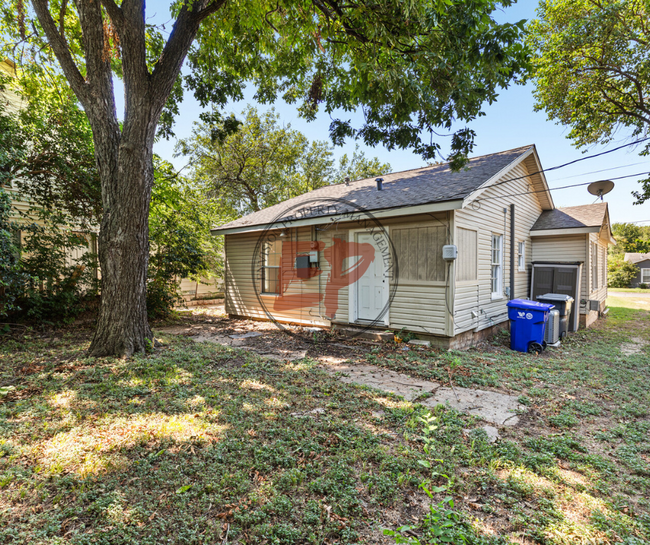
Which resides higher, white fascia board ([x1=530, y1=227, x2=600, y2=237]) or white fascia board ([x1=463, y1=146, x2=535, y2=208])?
white fascia board ([x1=463, y1=146, x2=535, y2=208])

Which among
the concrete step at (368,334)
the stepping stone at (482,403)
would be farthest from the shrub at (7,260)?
the stepping stone at (482,403)

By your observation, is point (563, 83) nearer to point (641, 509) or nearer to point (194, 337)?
point (641, 509)

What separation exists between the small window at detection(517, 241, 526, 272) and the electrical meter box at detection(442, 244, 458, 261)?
4.58m

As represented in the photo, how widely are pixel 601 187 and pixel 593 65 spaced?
4.76 meters

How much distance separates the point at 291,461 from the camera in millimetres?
2586

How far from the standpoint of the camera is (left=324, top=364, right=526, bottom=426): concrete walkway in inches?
148

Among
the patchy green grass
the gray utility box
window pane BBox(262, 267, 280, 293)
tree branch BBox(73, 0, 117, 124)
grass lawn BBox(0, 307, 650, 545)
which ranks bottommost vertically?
the patchy green grass

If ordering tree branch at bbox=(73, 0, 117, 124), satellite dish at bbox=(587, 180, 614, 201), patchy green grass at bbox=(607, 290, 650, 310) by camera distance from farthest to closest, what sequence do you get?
1. patchy green grass at bbox=(607, 290, 650, 310)
2. satellite dish at bbox=(587, 180, 614, 201)
3. tree branch at bbox=(73, 0, 117, 124)

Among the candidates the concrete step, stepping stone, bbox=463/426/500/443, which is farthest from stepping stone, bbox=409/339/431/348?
stepping stone, bbox=463/426/500/443

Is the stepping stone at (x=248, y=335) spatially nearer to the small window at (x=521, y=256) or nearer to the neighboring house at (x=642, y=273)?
the small window at (x=521, y=256)

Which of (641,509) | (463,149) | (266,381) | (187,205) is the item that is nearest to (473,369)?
(641,509)

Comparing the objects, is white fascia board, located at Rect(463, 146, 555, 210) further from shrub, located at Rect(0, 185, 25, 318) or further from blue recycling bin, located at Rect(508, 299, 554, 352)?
shrub, located at Rect(0, 185, 25, 318)

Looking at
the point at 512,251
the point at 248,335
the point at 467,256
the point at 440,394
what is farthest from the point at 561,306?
the point at 248,335

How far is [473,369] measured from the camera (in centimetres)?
528
